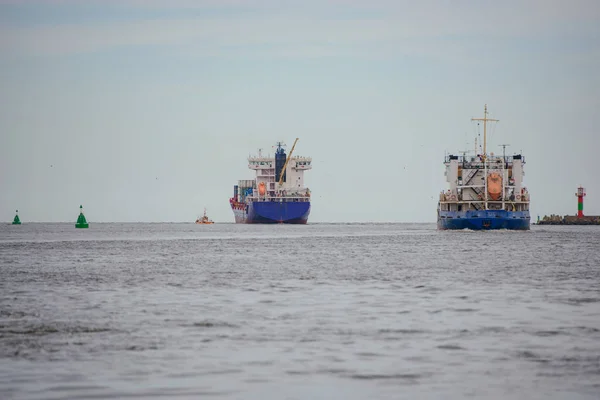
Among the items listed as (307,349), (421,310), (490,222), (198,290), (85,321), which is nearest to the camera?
(307,349)

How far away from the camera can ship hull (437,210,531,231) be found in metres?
Result: 118

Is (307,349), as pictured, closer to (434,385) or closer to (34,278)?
(434,385)

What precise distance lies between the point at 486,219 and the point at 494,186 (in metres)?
5.31

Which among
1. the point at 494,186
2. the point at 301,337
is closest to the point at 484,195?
the point at 494,186

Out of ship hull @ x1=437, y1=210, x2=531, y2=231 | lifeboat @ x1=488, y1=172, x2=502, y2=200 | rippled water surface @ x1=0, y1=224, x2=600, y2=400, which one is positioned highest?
lifeboat @ x1=488, y1=172, x2=502, y2=200

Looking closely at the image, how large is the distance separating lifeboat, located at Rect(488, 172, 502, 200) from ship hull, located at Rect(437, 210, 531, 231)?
9.11 feet

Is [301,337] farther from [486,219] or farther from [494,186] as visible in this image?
[494,186]

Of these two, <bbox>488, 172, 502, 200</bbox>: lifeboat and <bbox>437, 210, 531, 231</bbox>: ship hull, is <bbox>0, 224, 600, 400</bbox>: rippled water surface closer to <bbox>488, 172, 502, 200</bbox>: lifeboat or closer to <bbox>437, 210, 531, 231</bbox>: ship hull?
<bbox>437, 210, 531, 231</bbox>: ship hull

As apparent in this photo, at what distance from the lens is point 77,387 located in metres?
14.2

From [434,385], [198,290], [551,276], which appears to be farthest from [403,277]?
[434,385]

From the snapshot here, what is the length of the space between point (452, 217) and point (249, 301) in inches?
3860

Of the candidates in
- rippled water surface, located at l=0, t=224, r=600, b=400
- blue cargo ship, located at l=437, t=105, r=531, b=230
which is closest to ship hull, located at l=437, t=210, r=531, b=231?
blue cargo ship, located at l=437, t=105, r=531, b=230

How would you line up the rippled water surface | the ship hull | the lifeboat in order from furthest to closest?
the lifeboat → the ship hull → the rippled water surface

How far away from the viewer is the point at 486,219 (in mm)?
117188
